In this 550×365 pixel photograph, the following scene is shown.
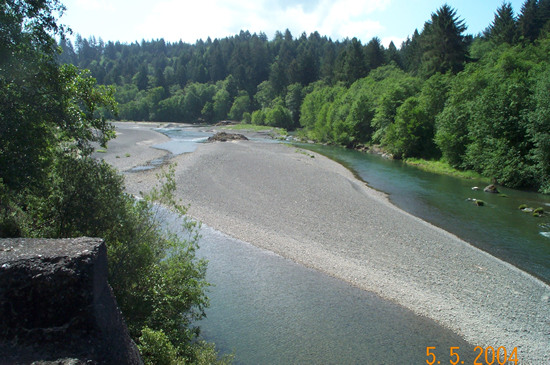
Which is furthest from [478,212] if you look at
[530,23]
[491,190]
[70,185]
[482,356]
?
[530,23]

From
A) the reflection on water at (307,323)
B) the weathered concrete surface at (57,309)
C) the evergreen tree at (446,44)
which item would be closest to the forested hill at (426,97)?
the evergreen tree at (446,44)

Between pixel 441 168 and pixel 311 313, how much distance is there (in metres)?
36.5

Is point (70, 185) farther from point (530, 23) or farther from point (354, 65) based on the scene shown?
point (354, 65)

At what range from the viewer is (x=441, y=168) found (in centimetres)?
4238

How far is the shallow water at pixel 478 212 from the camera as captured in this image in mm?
17281

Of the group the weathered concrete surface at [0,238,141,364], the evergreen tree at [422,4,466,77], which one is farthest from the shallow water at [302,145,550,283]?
the evergreen tree at [422,4,466,77]

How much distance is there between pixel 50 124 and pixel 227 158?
30888mm

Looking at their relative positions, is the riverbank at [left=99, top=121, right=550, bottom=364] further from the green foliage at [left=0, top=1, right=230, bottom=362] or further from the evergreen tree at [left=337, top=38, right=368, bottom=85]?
the evergreen tree at [left=337, top=38, right=368, bottom=85]

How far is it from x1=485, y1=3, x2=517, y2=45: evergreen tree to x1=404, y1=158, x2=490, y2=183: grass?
34082mm

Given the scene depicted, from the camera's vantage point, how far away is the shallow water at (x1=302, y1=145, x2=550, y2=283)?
17.3 meters

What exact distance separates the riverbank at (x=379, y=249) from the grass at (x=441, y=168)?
51.1 feet

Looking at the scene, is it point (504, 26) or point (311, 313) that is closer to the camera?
Result: point (311, 313)

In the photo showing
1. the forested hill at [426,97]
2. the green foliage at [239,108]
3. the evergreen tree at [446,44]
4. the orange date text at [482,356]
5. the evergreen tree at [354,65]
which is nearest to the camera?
the orange date text at [482,356]

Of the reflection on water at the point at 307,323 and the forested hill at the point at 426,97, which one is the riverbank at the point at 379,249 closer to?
the reflection on water at the point at 307,323
